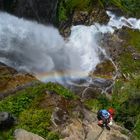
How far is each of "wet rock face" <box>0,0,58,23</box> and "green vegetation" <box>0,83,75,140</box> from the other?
14.9 metres

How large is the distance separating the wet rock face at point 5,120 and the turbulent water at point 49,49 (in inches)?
501

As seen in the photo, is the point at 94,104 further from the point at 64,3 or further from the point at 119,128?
the point at 64,3

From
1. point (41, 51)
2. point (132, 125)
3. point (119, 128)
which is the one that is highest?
point (119, 128)

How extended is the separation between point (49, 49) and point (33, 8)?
313 cm

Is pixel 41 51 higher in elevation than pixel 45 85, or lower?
lower

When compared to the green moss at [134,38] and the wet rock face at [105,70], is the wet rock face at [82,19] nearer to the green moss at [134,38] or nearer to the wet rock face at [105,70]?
the green moss at [134,38]

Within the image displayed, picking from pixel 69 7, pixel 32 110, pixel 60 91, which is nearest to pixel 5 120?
pixel 32 110

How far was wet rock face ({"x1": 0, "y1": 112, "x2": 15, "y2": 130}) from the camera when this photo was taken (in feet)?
55.8

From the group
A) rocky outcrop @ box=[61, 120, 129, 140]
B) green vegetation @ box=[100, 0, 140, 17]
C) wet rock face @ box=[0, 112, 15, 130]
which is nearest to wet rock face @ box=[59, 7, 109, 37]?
green vegetation @ box=[100, 0, 140, 17]

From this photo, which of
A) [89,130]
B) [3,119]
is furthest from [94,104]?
[3,119]

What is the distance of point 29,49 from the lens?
33781 mm

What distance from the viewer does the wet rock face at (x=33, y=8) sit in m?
33.4

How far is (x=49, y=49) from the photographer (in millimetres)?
35438

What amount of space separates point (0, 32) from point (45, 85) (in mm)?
13508
